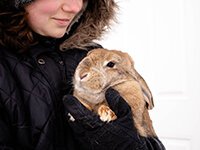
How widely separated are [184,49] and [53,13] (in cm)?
130

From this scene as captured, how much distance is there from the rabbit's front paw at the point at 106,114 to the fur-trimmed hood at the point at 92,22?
30cm

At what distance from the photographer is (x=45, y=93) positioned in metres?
1.08

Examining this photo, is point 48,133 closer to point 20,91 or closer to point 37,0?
point 20,91

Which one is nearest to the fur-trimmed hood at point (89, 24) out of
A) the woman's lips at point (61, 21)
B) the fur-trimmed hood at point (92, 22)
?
the fur-trimmed hood at point (92, 22)

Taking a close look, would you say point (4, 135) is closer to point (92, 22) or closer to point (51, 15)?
point (51, 15)

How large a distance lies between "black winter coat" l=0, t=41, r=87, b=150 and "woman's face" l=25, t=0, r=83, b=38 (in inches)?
2.6

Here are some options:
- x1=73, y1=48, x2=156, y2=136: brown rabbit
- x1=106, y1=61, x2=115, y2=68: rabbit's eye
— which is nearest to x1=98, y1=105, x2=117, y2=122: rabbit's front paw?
x1=73, y1=48, x2=156, y2=136: brown rabbit

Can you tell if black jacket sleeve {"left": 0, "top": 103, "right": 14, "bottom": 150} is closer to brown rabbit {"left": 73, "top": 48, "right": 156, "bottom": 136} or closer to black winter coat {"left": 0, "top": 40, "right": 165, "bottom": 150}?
black winter coat {"left": 0, "top": 40, "right": 165, "bottom": 150}

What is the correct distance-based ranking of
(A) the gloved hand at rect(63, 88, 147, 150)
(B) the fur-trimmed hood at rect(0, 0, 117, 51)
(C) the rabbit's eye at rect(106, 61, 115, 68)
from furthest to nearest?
1. (B) the fur-trimmed hood at rect(0, 0, 117, 51)
2. (C) the rabbit's eye at rect(106, 61, 115, 68)
3. (A) the gloved hand at rect(63, 88, 147, 150)

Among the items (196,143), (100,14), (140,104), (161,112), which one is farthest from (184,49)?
(140,104)

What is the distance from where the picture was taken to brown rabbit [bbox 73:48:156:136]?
104 cm

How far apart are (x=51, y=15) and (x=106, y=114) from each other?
34cm

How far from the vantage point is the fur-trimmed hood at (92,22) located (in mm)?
1281

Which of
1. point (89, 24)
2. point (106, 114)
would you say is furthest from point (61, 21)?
point (106, 114)
